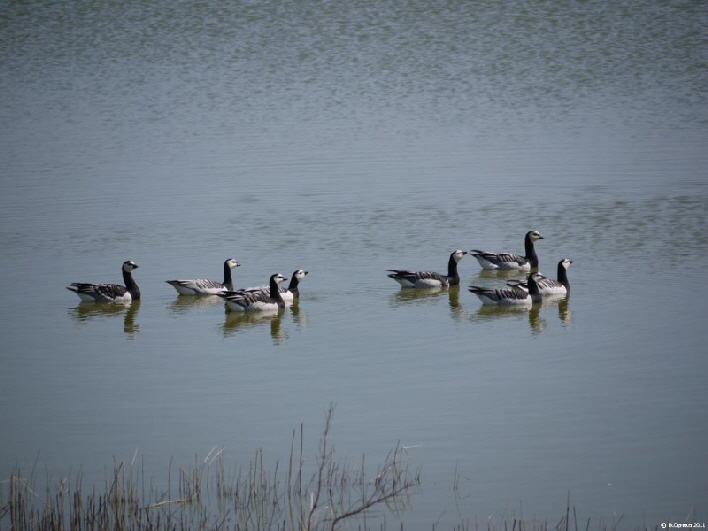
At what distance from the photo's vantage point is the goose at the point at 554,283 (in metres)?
18.8

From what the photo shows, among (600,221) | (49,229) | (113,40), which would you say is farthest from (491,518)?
(113,40)

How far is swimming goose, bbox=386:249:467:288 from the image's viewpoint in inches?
758

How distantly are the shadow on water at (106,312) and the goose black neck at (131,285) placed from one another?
11 centimetres

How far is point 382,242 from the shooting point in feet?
75.4

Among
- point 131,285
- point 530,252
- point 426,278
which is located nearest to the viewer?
point 131,285

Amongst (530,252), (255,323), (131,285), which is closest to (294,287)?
(255,323)

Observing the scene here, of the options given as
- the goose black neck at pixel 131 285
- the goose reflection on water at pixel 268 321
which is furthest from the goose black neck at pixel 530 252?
the goose black neck at pixel 131 285

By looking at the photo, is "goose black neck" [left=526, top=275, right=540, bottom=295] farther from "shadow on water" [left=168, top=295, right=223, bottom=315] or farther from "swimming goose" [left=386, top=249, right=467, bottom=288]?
"shadow on water" [left=168, top=295, right=223, bottom=315]

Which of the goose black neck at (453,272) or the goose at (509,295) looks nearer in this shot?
the goose at (509,295)

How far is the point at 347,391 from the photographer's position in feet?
45.0

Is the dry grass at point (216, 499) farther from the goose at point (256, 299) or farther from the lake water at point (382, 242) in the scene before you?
the goose at point (256, 299)

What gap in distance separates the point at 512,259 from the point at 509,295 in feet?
7.41

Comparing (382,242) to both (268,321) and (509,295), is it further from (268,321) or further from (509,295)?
(268,321)

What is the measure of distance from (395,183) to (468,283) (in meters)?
9.36
